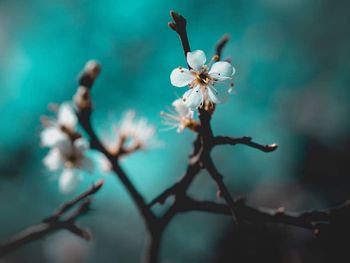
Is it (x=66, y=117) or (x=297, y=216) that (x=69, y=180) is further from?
(x=297, y=216)

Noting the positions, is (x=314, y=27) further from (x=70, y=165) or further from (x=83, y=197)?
(x=83, y=197)

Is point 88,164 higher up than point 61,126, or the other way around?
point 61,126

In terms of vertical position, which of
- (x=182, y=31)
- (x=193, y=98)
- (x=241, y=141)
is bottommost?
(x=241, y=141)

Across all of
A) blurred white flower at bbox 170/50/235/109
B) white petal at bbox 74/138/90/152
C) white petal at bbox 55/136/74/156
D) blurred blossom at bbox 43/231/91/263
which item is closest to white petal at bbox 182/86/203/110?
blurred white flower at bbox 170/50/235/109

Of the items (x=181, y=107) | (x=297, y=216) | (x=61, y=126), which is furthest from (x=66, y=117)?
(x=297, y=216)

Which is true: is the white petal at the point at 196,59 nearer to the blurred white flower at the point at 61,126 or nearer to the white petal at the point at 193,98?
the white petal at the point at 193,98

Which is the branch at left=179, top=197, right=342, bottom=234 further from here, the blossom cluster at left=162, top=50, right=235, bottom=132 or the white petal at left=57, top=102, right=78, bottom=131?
the white petal at left=57, top=102, right=78, bottom=131

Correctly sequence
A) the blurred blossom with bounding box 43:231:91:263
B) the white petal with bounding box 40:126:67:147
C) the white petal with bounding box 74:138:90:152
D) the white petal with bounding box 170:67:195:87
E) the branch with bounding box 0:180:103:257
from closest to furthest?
the branch with bounding box 0:180:103:257 < the white petal with bounding box 170:67:195:87 < the white petal with bounding box 74:138:90:152 < the white petal with bounding box 40:126:67:147 < the blurred blossom with bounding box 43:231:91:263
